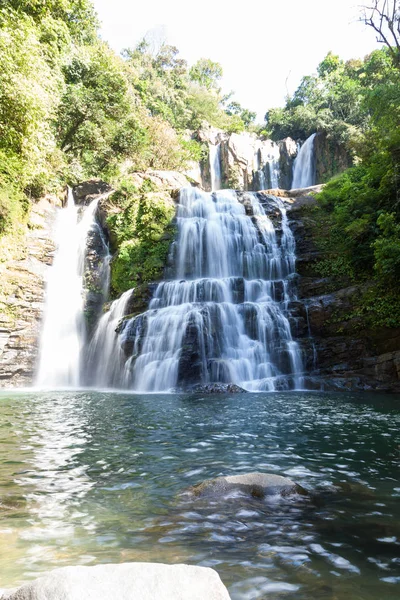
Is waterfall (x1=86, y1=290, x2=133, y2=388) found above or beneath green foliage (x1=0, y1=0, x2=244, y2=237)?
beneath

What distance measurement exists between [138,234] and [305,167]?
2114 cm

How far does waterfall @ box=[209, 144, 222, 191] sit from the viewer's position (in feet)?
127

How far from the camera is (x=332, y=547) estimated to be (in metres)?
3.04

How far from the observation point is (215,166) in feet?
129

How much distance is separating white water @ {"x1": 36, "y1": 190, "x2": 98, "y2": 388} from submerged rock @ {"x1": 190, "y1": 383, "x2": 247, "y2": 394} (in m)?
7.27

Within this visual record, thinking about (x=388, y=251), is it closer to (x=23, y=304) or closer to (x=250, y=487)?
(x=250, y=487)

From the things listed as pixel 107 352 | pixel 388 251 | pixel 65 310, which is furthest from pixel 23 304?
pixel 388 251

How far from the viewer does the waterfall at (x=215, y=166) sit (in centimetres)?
3862

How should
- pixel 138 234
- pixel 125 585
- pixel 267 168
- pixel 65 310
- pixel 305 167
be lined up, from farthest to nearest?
pixel 267 168 → pixel 305 167 → pixel 138 234 → pixel 65 310 → pixel 125 585

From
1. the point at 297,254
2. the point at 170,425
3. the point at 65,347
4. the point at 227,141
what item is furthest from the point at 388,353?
the point at 227,141

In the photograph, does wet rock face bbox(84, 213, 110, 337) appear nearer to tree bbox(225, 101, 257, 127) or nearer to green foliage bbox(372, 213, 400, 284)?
green foliage bbox(372, 213, 400, 284)

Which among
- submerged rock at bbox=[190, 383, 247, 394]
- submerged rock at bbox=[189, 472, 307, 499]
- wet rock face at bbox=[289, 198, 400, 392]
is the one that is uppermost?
wet rock face at bbox=[289, 198, 400, 392]

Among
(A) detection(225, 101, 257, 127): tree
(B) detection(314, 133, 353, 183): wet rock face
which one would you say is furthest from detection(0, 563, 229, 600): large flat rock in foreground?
(A) detection(225, 101, 257, 127): tree

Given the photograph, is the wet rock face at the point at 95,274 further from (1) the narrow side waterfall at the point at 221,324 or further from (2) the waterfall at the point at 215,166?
(2) the waterfall at the point at 215,166
